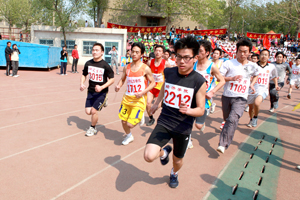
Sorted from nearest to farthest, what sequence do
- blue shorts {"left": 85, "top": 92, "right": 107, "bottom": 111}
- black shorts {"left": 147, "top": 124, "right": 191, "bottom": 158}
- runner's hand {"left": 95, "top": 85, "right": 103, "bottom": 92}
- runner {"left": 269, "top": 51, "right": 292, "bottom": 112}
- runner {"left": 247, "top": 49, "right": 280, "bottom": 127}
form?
black shorts {"left": 147, "top": 124, "right": 191, "bottom": 158}, runner's hand {"left": 95, "top": 85, "right": 103, "bottom": 92}, blue shorts {"left": 85, "top": 92, "right": 107, "bottom": 111}, runner {"left": 247, "top": 49, "right": 280, "bottom": 127}, runner {"left": 269, "top": 51, "right": 292, "bottom": 112}

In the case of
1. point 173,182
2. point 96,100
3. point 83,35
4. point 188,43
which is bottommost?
point 173,182

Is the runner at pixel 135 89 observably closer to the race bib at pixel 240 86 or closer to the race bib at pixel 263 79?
the race bib at pixel 240 86

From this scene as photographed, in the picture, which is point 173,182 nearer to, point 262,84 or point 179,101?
point 179,101

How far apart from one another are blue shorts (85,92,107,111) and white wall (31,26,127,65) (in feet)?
67.4

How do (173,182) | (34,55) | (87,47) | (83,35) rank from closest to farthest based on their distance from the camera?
1. (173,182)
2. (34,55)
3. (83,35)
4. (87,47)

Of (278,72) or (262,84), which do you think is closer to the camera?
(262,84)

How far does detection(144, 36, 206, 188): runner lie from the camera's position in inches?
117

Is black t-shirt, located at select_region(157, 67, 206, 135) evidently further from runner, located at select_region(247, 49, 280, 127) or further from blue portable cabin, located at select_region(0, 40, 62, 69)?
blue portable cabin, located at select_region(0, 40, 62, 69)

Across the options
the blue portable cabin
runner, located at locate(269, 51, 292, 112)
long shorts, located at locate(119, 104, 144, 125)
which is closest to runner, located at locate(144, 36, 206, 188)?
long shorts, located at locate(119, 104, 144, 125)

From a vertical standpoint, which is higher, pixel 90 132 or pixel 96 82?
pixel 96 82

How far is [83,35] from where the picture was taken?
82.6ft

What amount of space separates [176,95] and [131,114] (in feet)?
6.40

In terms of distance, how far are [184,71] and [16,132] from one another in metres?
4.33

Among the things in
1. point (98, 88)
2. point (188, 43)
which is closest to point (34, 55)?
point (98, 88)
